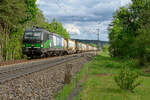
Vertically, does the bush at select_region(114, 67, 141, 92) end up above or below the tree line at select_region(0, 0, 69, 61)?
below

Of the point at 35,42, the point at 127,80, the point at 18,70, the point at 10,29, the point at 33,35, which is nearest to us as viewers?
the point at 127,80

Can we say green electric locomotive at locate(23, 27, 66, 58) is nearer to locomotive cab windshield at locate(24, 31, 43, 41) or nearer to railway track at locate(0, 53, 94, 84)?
locomotive cab windshield at locate(24, 31, 43, 41)

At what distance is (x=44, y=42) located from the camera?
2642 cm

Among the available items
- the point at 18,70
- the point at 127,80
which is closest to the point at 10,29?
the point at 18,70

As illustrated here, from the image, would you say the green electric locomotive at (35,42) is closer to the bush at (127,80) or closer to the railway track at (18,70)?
the railway track at (18,70)

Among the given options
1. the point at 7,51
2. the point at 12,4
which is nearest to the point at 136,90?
the point at 7,51

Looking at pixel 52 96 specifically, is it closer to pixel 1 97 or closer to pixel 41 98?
pixel 41 98

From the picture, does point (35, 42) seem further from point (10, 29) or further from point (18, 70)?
point (18, 70)

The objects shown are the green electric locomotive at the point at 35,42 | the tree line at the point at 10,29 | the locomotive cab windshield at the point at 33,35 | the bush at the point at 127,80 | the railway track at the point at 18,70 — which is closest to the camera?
the bush at the point at 127,80

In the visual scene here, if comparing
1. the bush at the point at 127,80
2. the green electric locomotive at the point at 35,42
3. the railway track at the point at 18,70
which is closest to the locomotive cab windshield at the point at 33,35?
→ the green electric locomotive at the point at 35,42

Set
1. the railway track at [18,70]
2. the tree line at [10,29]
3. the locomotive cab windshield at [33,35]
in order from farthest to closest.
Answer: the locomotive cab windshield at [33,35]
the tree line at [10,29]
the railway track at [18,70]

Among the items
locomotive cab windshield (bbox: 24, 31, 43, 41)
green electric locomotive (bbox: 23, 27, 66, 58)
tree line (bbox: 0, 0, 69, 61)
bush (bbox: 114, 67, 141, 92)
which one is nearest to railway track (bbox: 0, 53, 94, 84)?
bush (bbox: 114, 67, 141, 92)

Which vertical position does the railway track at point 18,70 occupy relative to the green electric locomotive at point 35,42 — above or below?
below

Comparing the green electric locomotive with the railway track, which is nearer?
the railway track
